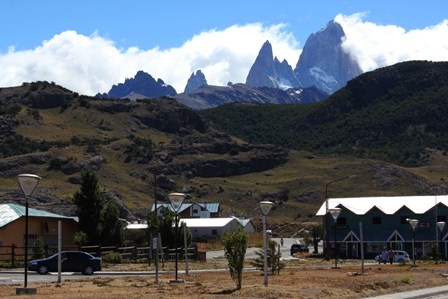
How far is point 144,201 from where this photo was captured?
141m

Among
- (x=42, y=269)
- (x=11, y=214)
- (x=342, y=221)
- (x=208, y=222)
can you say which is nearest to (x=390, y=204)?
(x=342, y=221)

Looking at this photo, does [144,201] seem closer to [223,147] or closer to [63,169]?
[63,169]

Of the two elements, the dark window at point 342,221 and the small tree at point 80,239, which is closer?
the small tree at point 80,239

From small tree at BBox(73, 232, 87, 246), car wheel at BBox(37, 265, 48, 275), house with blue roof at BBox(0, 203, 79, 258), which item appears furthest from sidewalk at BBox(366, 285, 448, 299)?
small tree at BBox(73, 232, 87, 246)

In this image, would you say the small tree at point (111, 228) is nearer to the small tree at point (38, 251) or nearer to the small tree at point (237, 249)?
the small tree at point (38, 251)

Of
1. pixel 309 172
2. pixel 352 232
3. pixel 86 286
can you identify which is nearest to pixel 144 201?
pixel 309 172

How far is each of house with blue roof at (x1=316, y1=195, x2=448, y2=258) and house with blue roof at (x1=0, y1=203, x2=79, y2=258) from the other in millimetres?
27700

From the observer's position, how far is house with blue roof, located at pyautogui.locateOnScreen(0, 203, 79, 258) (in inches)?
2302

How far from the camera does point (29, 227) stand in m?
60.8

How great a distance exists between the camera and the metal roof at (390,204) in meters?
81.8

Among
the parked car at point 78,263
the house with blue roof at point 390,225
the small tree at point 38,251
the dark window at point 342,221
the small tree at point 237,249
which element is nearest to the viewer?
the small tree at point 237,249

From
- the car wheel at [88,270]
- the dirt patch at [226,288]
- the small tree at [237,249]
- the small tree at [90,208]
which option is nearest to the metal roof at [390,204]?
the small tree at [90,208]

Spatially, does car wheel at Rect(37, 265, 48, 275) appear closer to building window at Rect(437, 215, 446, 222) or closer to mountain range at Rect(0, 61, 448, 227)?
building window at Rect(437, 215, 446, 222)

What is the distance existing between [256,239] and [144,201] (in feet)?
130
